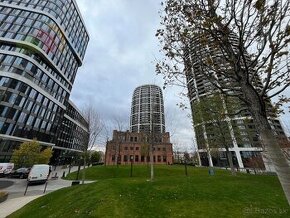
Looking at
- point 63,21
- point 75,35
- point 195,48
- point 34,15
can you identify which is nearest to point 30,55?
point 34,15

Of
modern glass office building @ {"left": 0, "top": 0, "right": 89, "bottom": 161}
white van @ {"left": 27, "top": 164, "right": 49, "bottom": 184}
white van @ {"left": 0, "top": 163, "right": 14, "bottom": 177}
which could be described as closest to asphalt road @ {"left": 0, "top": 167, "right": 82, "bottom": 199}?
white van @ {"left": 27, "top": 164, "right": 49, "bottom": 184}

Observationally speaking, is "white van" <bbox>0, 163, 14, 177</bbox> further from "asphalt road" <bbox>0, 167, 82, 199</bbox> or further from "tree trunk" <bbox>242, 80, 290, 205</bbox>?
"tree trunk" <bbox>242, 80, 290, 205</bbox>

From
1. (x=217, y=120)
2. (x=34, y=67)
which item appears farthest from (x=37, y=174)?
(x=34, y=67)

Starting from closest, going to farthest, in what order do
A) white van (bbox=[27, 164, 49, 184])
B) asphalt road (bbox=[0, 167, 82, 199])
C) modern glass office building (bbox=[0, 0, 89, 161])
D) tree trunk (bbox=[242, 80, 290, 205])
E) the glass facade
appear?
tree trunk (bbox=[242, 80, 290, 205])
the glass facade
asphalt road (bbox=[0, 167, 82, 199])
white van (bbox=[27, 164, 49, 184])
modern glass office building (bbox=[0, 0, 89, 161])

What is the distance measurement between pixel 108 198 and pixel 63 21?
62.3 m

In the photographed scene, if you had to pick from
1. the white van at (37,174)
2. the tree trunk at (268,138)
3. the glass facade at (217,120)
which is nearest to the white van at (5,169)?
the white van at (37,174)

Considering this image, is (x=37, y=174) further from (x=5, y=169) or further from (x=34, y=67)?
(x=34, y=67)

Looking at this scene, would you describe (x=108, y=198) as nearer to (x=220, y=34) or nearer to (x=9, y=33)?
(x=220, y=34)

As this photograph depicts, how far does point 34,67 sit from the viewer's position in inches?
1784

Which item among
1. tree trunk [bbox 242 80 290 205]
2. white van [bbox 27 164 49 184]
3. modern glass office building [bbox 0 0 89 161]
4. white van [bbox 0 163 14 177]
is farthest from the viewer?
modern glass office building [bbox 0 0 89 161]

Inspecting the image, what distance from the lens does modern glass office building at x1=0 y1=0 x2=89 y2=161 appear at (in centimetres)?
3988

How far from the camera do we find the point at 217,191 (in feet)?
34.8

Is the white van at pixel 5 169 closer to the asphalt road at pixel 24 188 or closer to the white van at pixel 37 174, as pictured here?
the asphalt road at pixel 24 188

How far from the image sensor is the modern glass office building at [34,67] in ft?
131
